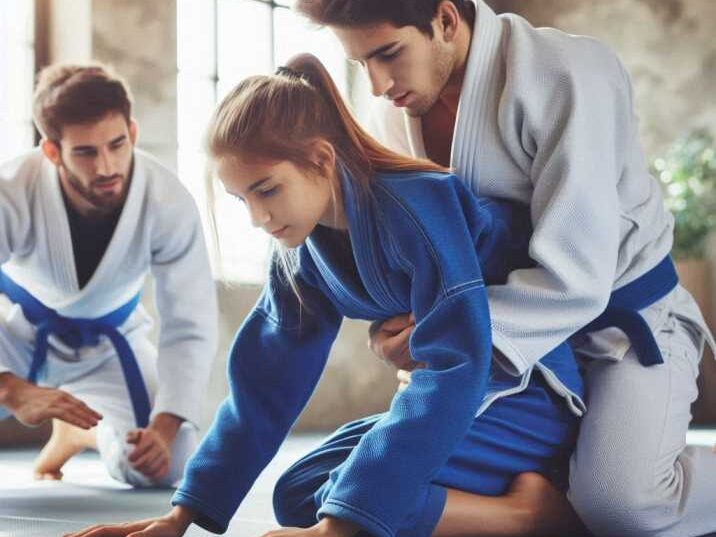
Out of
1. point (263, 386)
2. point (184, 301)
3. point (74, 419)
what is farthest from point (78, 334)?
point (263, 386)

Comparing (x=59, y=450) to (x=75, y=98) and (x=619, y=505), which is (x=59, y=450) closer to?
(x=75, y=98)

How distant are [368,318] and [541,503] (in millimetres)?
411

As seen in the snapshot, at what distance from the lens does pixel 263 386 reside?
1750 millimetres

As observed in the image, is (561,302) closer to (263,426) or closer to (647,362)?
(647,362)

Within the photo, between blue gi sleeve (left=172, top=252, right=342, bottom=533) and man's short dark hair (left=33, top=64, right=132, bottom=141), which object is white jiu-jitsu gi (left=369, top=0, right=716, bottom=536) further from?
man's short dark hair (left=33, top=64, right=132, bottom=141)

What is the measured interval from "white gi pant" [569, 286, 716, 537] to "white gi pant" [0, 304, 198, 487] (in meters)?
1.46

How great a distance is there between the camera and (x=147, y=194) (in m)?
3.03

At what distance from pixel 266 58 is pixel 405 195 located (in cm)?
448

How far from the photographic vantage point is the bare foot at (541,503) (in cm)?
173

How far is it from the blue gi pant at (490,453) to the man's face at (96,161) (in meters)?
1.40

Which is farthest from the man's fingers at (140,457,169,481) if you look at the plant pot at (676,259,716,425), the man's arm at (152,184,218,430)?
the plant pot at (676,259,716,425)

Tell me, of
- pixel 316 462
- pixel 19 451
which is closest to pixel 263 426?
pixel 316 462

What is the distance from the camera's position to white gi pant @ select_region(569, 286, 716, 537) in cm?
171

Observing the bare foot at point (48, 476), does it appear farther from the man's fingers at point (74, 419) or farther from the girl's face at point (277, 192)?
the girl's face at point (277, 192)
